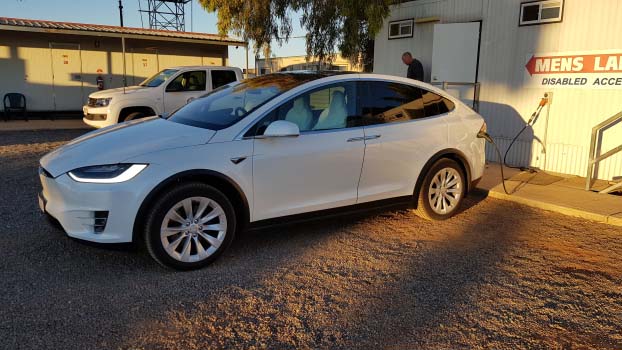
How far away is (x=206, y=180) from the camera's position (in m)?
4.07

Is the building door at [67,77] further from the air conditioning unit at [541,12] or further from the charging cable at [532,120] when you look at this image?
the air conditioning unit at [541,12]

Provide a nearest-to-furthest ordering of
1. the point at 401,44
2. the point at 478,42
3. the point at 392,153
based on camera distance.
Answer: the point at 392,153, the point at 478,42, the point at 401,44

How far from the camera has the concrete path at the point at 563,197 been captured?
19.6 feet

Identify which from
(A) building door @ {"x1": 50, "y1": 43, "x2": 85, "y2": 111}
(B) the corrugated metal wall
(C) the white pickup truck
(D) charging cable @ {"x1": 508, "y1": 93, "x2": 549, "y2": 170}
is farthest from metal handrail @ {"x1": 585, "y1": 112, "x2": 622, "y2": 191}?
(A) building door @ {"x1": 50, "y1": 43, "x2": 85, "y2": 111}

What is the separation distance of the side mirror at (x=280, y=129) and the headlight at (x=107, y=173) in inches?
42.8

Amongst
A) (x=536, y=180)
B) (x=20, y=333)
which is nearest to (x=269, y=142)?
(x=20, y=333)

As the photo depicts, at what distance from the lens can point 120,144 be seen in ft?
13.2

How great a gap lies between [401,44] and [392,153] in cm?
650

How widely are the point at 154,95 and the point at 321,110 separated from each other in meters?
→ 7.72

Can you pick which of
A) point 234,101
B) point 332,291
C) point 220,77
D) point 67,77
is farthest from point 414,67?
point 67,77

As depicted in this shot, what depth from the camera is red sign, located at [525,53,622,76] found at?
7.25m

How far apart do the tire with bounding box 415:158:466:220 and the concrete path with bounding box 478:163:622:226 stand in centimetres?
136

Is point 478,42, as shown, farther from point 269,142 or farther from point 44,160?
point 44,160

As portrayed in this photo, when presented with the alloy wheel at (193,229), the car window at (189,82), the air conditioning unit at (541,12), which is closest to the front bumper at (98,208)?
the alloy wheel at (193,229)
